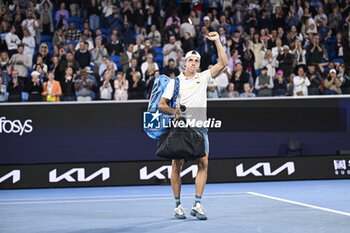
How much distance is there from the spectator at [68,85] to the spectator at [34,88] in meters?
0.56

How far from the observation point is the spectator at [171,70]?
17328mm

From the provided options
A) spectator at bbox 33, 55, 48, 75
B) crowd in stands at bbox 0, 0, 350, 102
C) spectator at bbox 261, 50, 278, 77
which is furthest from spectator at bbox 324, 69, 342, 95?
spectator at bbox 33, 55, 48, 75

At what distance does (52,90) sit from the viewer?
50.3 ft

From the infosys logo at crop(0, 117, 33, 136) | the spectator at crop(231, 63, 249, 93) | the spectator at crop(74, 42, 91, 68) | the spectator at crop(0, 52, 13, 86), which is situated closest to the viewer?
the infosys logo at crop(0, 117, 33, 136)

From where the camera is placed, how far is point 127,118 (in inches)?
593

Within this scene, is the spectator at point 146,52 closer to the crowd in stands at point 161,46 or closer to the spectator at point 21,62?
the crowd in stands at point 161,46

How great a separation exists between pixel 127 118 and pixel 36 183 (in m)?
2.57

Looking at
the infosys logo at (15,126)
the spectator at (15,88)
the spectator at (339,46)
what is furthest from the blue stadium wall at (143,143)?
the spectator at (339,46)

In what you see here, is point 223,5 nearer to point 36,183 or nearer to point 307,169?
point 307,169

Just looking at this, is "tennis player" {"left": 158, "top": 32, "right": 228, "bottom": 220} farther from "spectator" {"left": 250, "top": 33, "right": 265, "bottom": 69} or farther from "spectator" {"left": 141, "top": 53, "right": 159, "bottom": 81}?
"spectator" {"left": 250, "top": 33, "right": 265, "bottom": 69}

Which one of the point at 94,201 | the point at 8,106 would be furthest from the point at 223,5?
the point at 94,201

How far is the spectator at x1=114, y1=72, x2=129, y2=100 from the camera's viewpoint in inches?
595

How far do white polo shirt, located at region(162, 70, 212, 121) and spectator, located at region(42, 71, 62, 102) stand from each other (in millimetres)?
6877

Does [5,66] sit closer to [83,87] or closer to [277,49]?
[83,87]
